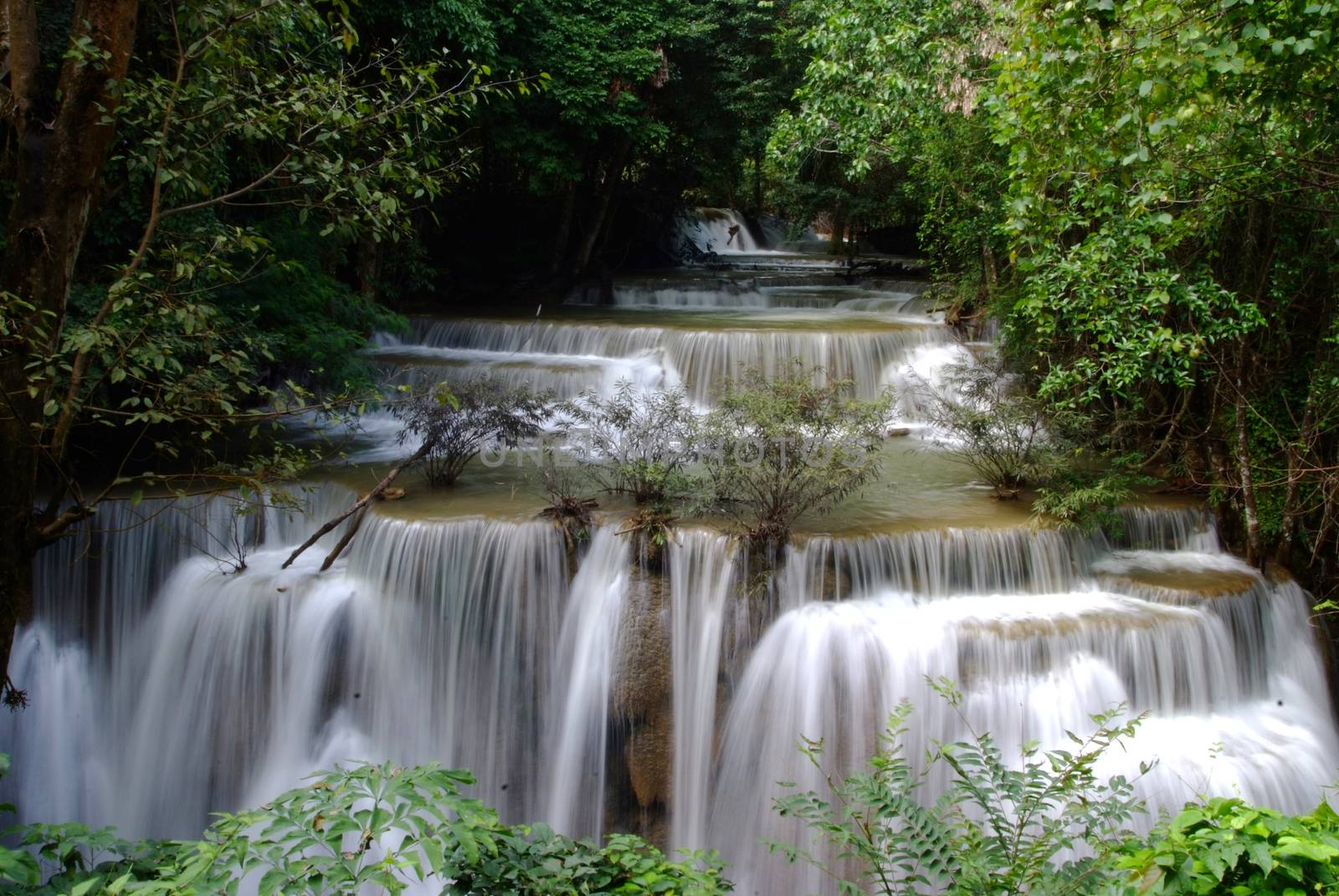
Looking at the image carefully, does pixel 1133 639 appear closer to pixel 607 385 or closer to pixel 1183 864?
pixel 1183 864

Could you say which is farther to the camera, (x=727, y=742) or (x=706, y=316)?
(x=706, y=316)

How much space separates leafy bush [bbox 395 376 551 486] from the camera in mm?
8539

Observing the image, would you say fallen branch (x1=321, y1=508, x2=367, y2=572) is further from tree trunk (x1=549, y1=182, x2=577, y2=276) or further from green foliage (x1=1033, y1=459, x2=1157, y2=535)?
tree trunk (x1=549, y1=182, x2=577, y2=276)

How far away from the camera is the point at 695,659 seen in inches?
285

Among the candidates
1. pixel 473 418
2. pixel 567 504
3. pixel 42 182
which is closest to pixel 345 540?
pixel 473 418

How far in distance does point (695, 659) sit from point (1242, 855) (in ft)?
15.4

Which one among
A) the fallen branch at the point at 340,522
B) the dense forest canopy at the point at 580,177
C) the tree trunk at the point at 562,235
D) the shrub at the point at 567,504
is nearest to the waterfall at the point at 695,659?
the shrub at the point at 567,504

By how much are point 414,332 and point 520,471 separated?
5865 millimetres

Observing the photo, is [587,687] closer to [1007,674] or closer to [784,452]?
[784,452]

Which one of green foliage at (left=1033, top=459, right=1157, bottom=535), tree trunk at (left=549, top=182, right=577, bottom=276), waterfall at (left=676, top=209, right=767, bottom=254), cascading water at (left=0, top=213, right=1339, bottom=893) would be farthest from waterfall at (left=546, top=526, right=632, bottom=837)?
waterfall at (left=676, top=209, right=767, bottom=254)

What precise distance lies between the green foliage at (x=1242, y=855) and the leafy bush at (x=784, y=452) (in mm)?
4466

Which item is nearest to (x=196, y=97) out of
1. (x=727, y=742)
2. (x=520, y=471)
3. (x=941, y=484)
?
(x=520, y=471)

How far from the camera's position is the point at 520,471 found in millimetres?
9578

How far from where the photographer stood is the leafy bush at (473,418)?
28.0ft
